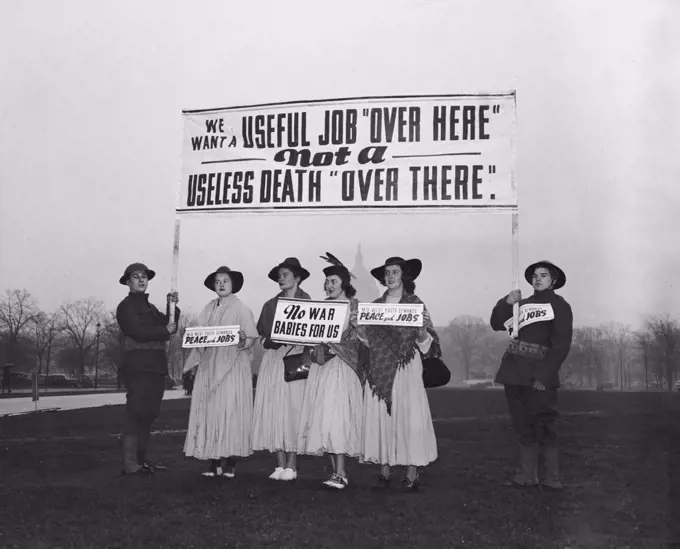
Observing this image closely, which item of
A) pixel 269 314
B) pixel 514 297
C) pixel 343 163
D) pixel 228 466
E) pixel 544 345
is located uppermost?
pixel 343 163

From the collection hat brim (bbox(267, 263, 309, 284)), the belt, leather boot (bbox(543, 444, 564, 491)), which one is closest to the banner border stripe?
hat brim (bbox(267, 263, 309, 284))

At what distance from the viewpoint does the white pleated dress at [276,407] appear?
21.7 feet

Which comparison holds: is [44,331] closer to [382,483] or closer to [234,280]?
[234,280]

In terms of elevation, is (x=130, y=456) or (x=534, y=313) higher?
(x=534, y=313)

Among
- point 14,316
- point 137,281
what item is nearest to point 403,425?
point 137,281

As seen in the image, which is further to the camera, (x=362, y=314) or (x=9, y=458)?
(x=9, y=458)

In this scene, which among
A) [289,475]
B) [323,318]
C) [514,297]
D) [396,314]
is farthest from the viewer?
[289,475]

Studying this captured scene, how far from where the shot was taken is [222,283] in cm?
711

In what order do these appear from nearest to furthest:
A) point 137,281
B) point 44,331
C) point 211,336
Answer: point 211,336 < point 137,281 < point 44,331

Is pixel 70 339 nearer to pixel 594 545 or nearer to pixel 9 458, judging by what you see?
pixel 9 458

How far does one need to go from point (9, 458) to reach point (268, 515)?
4.22 metres

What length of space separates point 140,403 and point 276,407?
1.57m

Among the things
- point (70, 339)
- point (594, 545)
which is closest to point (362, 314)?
point (594, 545)

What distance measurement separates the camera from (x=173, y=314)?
7223mm
